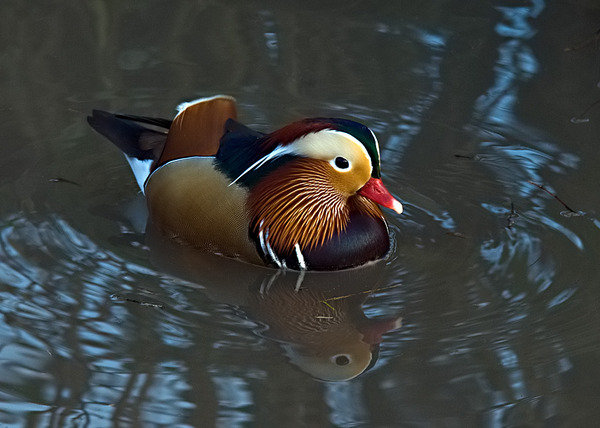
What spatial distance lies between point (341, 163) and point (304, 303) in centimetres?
58

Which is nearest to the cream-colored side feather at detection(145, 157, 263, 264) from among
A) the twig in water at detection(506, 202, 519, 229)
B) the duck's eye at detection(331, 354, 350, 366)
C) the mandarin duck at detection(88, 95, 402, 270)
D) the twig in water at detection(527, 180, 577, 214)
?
the mandarin duck at detection(88, 95, 402, 270)

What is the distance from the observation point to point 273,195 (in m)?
4.23

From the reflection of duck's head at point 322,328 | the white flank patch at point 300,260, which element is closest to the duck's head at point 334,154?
the white flank patch at point 300,260

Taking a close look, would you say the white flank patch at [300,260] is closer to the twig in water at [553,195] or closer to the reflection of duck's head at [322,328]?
the reflection of duck's head at [322,328]

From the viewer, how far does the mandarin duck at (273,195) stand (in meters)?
4.04

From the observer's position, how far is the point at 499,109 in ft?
17.3

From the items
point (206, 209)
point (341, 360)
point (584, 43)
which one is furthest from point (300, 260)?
point (584, 43)

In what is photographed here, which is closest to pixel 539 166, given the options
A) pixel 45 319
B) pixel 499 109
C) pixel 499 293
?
pixel 499 109

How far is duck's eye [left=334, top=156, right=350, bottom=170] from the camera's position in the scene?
401cm

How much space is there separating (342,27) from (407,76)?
670mm

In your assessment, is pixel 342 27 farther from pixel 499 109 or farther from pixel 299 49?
pixel 499 109

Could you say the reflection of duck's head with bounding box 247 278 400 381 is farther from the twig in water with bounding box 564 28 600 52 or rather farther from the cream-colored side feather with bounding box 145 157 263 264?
the twig in water with bounding box 564 28 600 52

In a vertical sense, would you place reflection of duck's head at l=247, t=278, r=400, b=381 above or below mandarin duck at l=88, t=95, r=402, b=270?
below

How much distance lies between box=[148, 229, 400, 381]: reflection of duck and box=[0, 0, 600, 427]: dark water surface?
0.01 m
